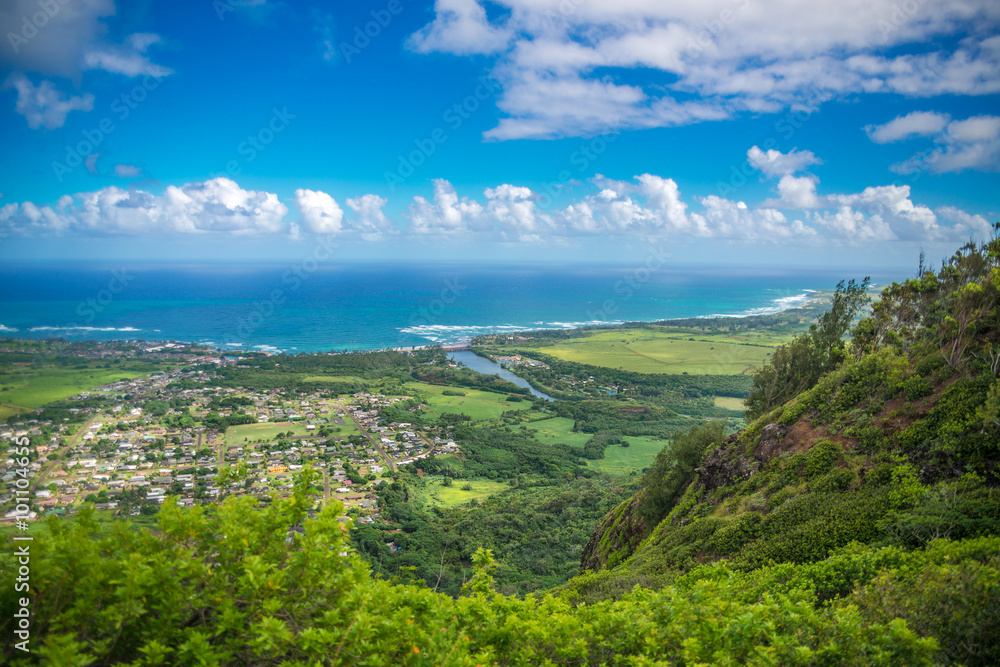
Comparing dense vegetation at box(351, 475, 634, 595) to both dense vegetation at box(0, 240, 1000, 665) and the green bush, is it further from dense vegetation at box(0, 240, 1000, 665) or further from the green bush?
the green bush

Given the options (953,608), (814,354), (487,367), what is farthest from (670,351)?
(953,608)

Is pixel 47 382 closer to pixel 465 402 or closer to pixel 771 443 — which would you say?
pixel 465 402

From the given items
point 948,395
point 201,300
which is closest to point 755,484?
point 948,395

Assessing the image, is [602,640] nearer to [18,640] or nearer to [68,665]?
[68,665]

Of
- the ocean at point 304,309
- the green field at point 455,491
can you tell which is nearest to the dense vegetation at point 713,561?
the green field at point 455,491

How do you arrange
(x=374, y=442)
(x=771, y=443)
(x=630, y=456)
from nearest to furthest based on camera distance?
(x=771, y=443)
(x=374, y=442)
(x=630, y=456)

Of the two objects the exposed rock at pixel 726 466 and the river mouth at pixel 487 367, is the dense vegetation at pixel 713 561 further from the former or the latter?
the river mouth at pixel 487 367

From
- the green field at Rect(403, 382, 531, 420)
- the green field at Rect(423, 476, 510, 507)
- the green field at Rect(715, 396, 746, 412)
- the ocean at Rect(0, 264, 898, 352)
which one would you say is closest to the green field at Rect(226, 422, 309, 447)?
the green field at Rect(423, 476, 510, 507)
